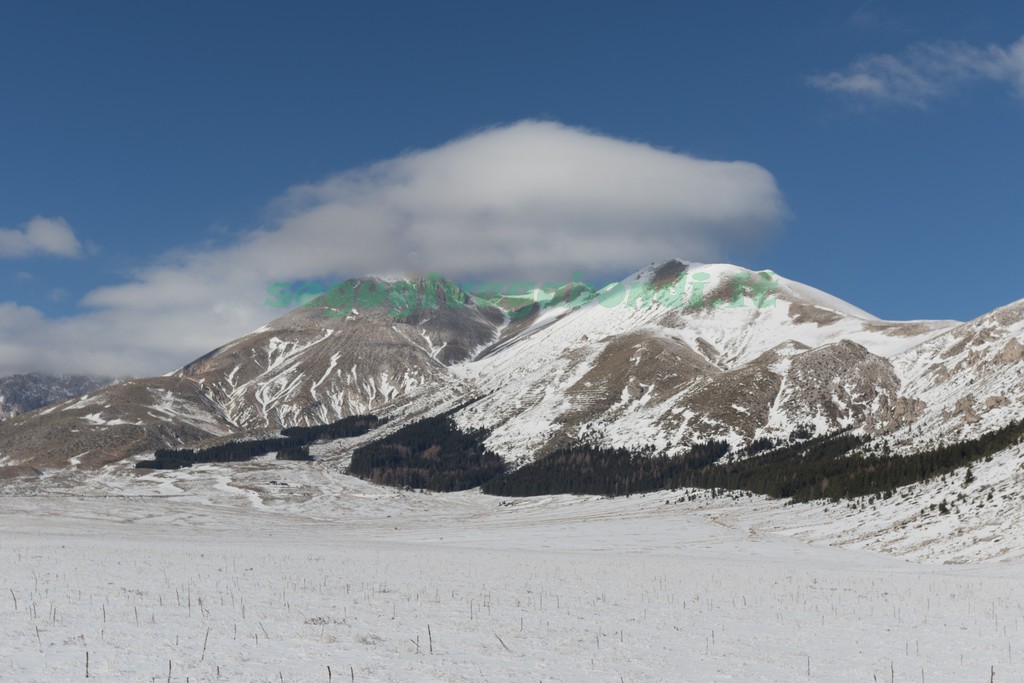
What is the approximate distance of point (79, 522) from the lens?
95.6 m

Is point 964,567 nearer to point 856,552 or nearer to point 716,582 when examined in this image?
point 856,552

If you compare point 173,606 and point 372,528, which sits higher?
point 173,606

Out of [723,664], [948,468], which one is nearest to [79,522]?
[723,664]

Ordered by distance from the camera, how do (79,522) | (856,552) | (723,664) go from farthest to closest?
(79,522) < (856,552) < (723,664)

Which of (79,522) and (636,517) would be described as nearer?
(79,522)

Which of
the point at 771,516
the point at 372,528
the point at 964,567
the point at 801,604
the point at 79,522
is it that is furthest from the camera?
the point at 372,528

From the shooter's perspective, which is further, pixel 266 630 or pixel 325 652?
pixel 266 630

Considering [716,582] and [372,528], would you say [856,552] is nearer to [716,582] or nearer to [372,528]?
[716,582]

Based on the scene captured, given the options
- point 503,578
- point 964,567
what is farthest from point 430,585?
point 964,567

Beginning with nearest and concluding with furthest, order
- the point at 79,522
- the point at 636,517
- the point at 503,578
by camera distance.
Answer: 1. the point at 503,578
2. the point at 79,522
3. the point at 636,517

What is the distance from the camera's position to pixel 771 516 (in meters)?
115

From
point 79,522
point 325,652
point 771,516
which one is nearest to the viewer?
point 325,652

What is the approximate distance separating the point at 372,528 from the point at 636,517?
42.8 meters

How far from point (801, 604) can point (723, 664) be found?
1525cm
